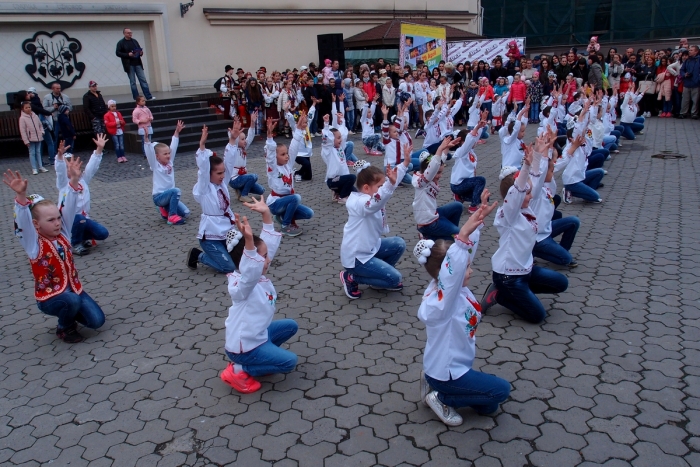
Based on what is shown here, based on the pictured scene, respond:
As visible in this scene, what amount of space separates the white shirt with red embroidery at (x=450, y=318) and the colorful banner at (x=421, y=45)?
710 inches

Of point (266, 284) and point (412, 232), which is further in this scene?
point (412, 232)

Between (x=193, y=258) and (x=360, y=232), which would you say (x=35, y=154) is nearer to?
(x=193, y=258)

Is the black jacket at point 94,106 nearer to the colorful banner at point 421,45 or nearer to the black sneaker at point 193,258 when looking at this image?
the black sneaker at point 193,258

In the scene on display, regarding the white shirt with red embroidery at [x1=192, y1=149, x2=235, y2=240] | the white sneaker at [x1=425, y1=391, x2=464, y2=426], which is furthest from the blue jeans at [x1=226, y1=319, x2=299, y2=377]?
the white shirt with red embroidery at [x1=192, y1=149, x2=235, y2=240]

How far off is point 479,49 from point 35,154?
1519 centimetres

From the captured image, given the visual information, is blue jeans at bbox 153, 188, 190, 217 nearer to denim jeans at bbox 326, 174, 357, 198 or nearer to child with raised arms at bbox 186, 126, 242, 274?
child with raised arms at bbox 186, 126, 242, 274

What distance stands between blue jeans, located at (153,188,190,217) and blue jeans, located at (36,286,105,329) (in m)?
3.54

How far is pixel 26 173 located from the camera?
13250mm

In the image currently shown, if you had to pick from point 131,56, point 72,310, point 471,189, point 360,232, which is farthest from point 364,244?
point 131,56

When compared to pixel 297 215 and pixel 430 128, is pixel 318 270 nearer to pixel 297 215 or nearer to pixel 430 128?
pixel 297 215

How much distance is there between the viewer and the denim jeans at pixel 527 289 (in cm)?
496

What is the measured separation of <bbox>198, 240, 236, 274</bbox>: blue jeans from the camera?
6.55 m

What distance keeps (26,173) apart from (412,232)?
9.89 m

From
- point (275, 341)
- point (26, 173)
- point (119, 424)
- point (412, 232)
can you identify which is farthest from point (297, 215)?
point (26, 173)
